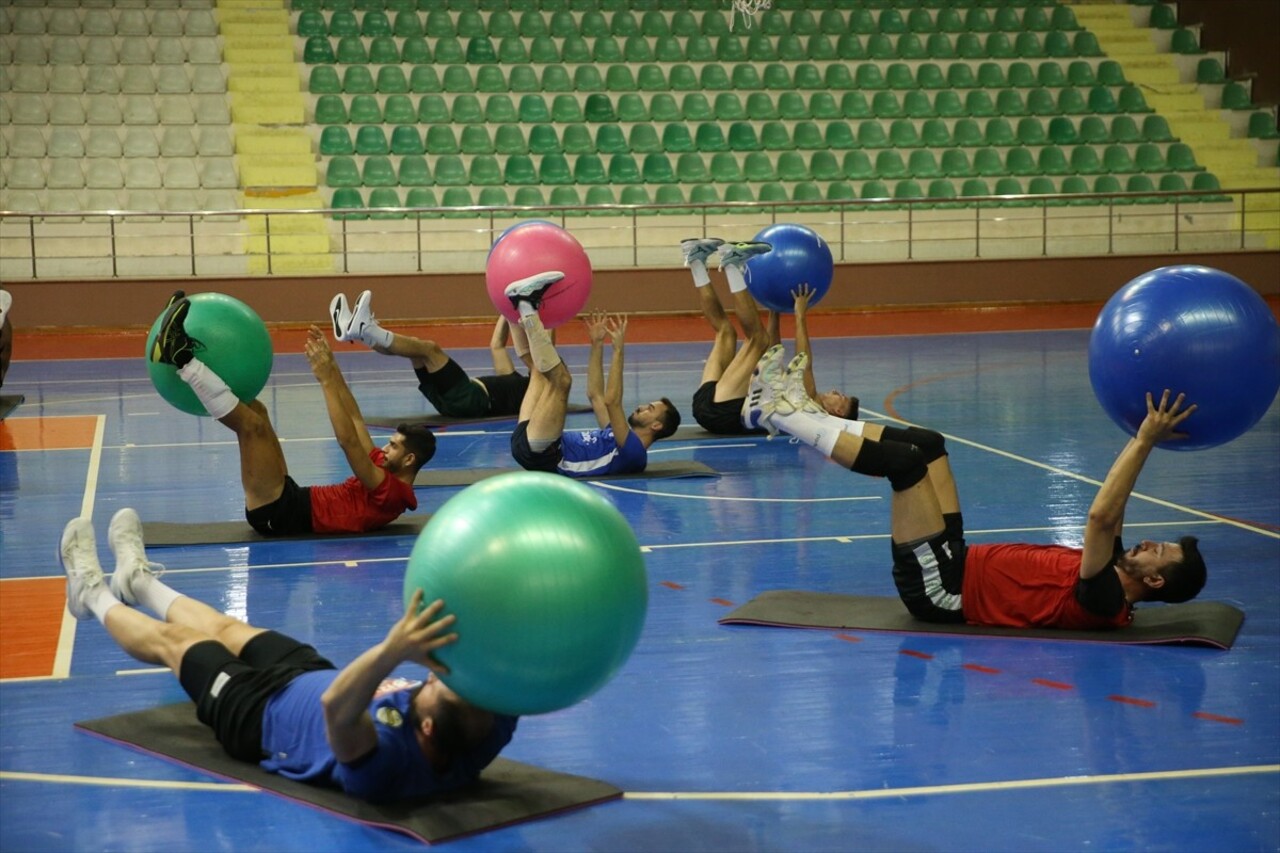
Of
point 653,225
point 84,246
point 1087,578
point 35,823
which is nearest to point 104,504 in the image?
point 35,823

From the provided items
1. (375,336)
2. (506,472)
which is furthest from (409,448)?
(375,336)

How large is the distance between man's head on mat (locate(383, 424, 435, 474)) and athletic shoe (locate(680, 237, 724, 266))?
3.47 meters

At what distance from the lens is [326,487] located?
746 centimetres

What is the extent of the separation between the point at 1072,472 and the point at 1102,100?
14.8 metres

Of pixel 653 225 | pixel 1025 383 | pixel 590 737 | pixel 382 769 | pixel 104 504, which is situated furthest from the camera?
pixel 653 225

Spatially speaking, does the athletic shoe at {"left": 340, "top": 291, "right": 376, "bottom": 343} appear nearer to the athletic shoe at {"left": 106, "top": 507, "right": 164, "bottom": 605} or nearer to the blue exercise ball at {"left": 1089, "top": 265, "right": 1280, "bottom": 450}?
the athletic shoe at {"left": 106, "top": 507, "right": 164, "bottom": 605}

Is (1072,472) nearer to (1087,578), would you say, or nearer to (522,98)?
(1087,578)

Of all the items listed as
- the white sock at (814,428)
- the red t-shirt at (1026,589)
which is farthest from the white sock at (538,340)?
the red t-shirt at (1026,589)

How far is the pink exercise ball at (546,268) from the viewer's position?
8.48 meters

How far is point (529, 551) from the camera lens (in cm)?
330

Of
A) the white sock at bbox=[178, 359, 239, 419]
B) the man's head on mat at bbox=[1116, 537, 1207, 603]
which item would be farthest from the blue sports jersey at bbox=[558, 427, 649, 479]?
the man's head on mat at bbox=[1116, 537, 1207, 603]

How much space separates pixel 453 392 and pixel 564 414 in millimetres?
2661

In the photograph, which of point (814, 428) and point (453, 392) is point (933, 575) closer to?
point (814, 428)

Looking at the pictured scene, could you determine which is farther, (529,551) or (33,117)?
(33,117)
